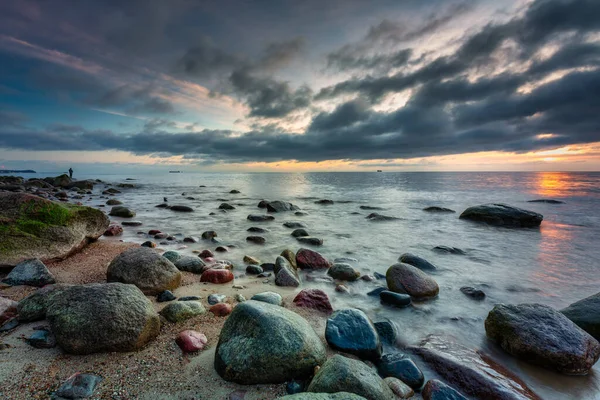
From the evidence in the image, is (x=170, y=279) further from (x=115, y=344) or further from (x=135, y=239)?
(x=135, y=239)

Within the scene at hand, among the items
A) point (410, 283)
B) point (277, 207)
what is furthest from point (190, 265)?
point (277, 207)

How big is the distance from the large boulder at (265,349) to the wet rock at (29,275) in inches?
133

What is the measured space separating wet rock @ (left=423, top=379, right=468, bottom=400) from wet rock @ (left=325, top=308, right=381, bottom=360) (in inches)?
22.3

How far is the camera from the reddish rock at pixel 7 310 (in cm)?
296

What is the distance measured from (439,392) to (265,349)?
169 cm

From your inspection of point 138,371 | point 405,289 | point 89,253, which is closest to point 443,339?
point 405,289

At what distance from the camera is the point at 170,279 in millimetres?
4438

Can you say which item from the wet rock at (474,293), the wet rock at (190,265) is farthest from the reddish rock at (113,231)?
the wet rock at (474,293)

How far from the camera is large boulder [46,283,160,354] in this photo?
261 centimetres

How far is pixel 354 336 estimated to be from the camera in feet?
10.2

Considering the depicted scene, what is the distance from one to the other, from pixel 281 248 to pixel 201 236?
3136 millimetres

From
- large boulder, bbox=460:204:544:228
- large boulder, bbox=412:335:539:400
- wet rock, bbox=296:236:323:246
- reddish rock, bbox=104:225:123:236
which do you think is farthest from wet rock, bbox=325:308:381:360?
large boulder, bbox=460:204:544:228

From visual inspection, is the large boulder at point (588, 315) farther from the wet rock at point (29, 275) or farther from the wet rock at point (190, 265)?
the wet rock at point (29, 275)

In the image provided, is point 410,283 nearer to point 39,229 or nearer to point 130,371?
point 130,371
